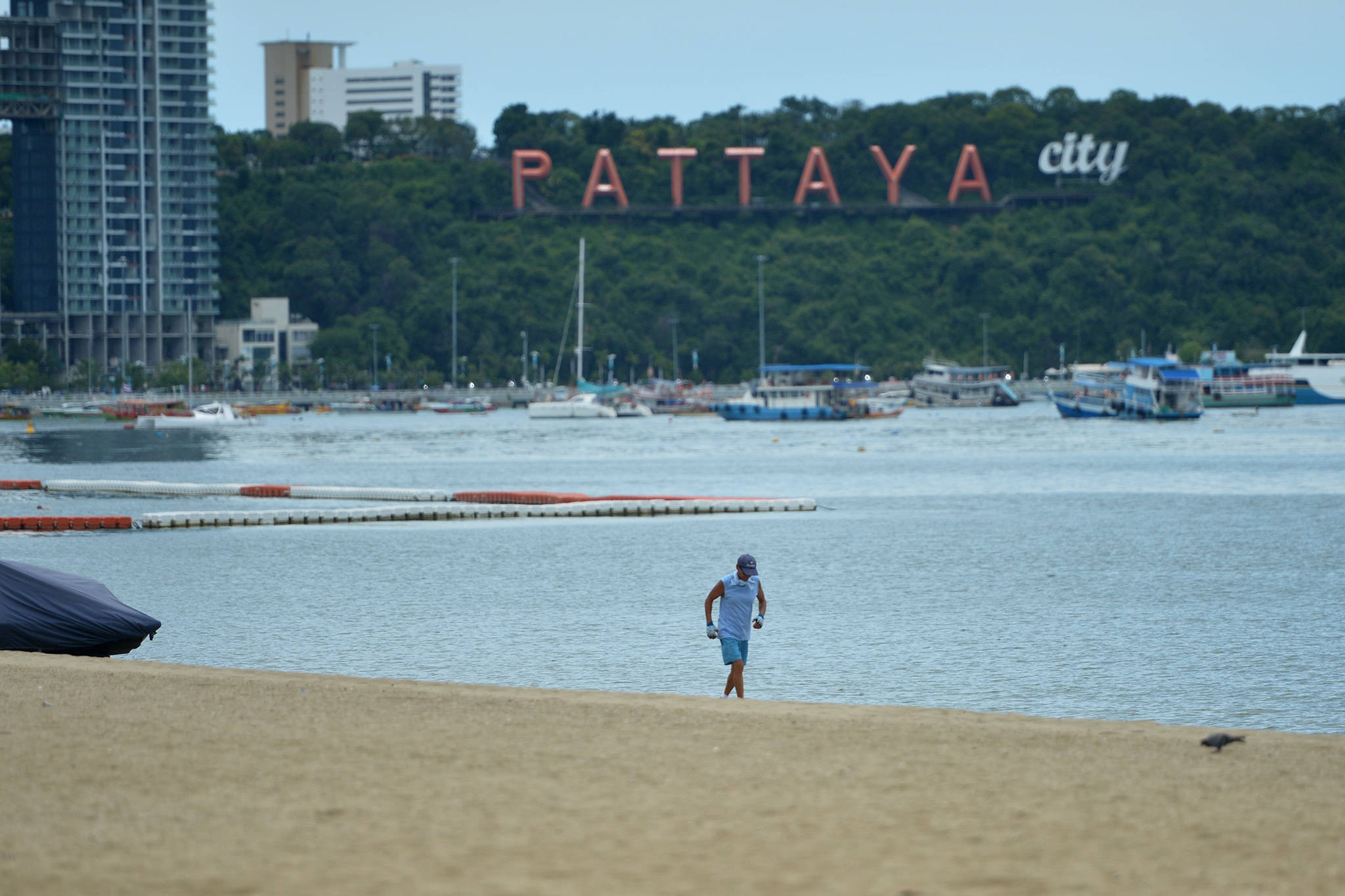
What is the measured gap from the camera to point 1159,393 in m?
180

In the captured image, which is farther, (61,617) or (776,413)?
(776,413)

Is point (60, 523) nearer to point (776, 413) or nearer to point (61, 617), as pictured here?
point (61, 617)

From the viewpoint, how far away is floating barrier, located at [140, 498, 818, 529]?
215 feet

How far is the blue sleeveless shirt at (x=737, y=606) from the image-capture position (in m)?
25.4

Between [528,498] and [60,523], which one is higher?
[528,498]

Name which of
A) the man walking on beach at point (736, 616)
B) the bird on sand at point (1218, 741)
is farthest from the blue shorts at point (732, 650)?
the bird on sand at point (1218, 741)

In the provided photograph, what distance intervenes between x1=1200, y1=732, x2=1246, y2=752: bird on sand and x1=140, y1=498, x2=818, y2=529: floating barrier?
5038 cm

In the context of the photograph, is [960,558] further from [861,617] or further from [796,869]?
[796,869]

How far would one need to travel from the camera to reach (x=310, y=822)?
51.1 feet

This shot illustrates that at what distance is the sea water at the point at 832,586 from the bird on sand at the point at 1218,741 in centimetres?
721

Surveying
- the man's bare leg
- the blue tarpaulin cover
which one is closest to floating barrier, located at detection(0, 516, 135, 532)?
the blue tarpaulin cover

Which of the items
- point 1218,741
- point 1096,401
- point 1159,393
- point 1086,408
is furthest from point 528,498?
point 1086,408

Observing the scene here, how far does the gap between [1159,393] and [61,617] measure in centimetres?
16495

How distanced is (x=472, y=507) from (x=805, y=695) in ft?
139
